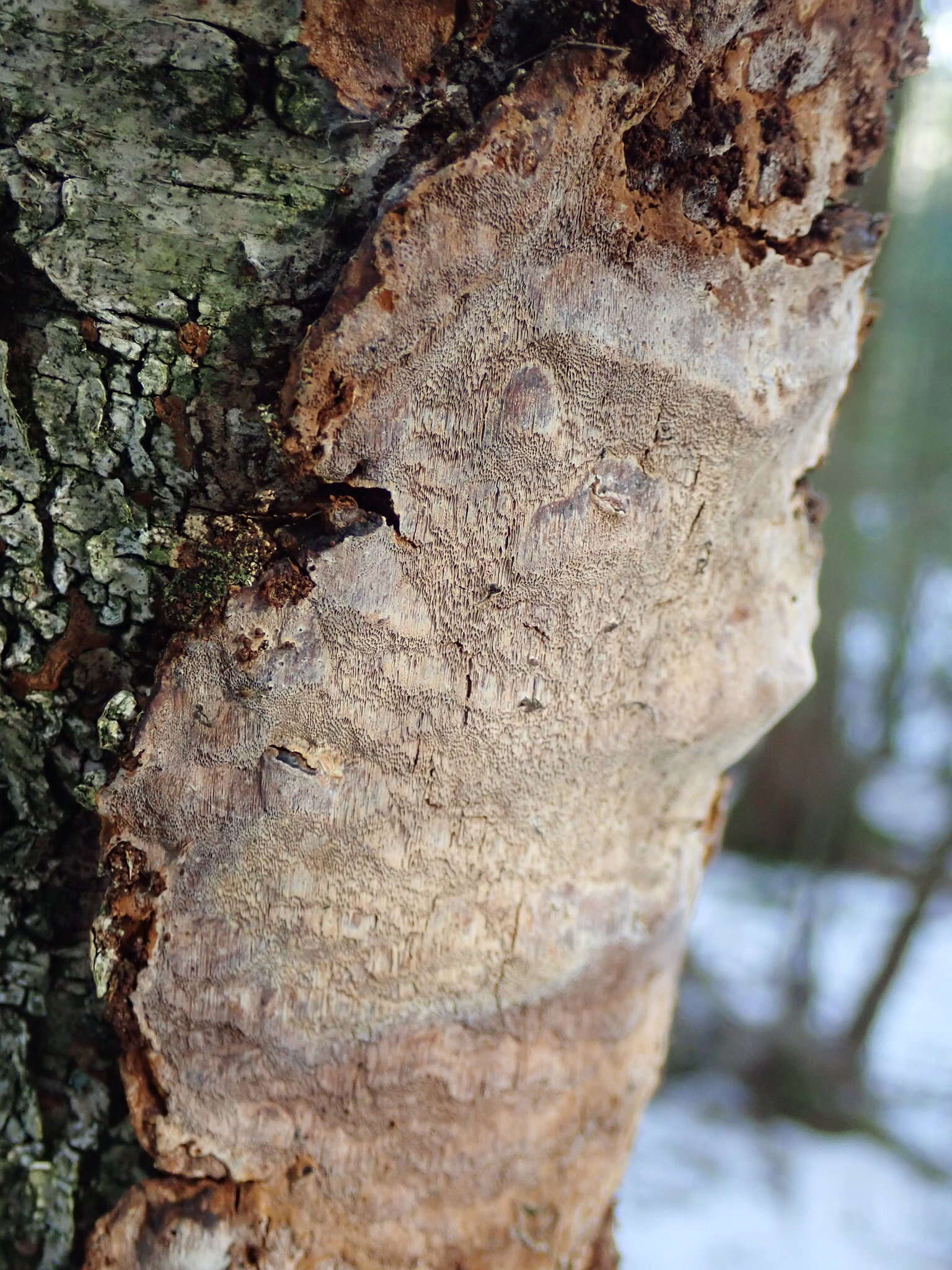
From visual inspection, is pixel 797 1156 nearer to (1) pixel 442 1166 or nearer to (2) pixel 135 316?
(1) pixel 442 1166

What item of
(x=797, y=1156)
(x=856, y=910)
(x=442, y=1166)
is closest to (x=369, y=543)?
(x=442, y=1166)

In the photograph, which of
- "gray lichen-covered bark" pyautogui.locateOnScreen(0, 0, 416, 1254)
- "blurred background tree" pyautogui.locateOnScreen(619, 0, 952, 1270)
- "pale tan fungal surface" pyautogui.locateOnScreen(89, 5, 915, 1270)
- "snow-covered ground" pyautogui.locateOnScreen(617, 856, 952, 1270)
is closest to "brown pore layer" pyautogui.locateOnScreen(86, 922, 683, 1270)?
"pale tan fungal surface" pyautogui.locateOnScreen(89, 5, 915, 1270)

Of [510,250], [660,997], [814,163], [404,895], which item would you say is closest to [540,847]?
[404,895]

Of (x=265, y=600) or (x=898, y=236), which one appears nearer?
(x=265, y=600)

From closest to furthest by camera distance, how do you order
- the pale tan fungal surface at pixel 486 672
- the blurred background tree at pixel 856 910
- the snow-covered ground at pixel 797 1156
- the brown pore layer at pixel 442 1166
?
1. the pale tan fungal surface at pixel 486 672
2. the brown pore layer at pixel 442 1166
3. the snow-covered ground at pixel 797 1156
4. the blurred background tree at pixel 856 910

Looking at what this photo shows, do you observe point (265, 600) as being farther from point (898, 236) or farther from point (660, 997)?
point (898, 236)

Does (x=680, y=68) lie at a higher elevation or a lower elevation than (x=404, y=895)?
higher

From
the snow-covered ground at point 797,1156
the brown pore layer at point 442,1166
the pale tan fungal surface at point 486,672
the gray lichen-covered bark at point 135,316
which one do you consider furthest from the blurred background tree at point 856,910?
the brown pore layer at point 442,1166

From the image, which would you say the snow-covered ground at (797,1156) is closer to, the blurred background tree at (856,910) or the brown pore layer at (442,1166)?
the blurred background tree at (856,910)

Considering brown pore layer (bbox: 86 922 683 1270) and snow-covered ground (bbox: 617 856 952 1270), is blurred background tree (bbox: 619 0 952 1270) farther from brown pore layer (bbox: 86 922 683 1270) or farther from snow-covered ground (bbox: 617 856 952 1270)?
brown pore layer (bbox: 86 922 683 1270)
